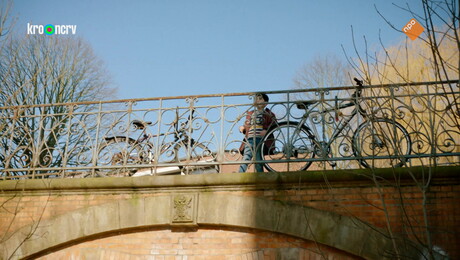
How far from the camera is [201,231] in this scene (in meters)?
6.53

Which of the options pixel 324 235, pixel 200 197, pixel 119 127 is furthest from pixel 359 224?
pixel 119 127

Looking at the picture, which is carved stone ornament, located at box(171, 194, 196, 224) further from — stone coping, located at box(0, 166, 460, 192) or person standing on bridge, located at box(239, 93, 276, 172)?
person standing on bridge, located at box(239, 93, 276, 172)

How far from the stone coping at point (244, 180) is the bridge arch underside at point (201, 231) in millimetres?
186

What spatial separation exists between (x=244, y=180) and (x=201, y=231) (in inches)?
36.4

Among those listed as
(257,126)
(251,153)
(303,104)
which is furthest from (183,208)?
(303,104)

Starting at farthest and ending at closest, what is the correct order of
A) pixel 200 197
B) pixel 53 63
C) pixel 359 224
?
pixel 53 63, pixel 200 197, pixel 359 224

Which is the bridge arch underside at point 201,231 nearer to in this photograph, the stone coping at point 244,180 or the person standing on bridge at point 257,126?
the stone coping at point 244,180

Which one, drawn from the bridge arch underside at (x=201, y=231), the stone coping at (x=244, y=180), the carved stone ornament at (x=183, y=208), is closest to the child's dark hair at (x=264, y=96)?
the stone coping at (x=244, y=180)

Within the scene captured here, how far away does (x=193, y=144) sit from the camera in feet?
23.2

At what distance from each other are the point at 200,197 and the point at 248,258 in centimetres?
104

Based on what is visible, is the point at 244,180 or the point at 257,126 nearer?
the point at 244,180

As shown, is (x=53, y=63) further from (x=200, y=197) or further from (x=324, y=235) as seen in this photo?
(x=324, y=235)

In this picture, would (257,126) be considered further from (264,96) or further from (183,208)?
(183,208)

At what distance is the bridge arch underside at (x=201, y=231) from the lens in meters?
5.98
